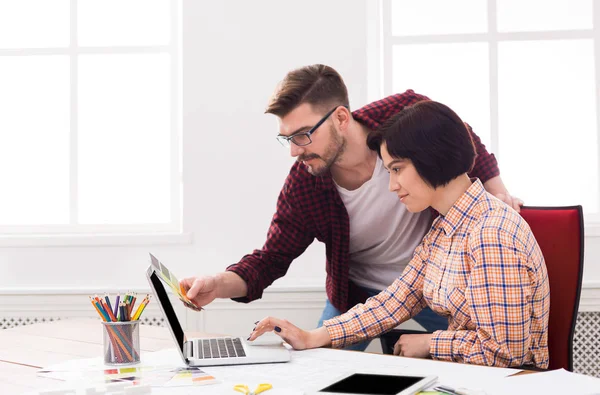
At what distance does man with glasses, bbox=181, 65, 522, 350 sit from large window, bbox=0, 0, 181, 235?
1.08 m

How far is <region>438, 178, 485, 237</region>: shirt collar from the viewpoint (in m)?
1.49

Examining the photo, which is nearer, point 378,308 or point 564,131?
point 378,308

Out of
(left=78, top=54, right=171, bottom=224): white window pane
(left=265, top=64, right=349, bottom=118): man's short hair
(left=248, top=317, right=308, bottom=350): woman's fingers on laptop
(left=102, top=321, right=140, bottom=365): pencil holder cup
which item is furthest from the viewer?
(left=78, top=54, right=171, bottom=224): white window pane

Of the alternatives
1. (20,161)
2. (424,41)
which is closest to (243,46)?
(424,41)

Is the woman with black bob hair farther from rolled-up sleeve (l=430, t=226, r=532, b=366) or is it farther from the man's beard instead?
the man's beard

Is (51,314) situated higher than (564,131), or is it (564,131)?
(564,131)

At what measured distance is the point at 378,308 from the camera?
1.61 m

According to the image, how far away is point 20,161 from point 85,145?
12.6 inches

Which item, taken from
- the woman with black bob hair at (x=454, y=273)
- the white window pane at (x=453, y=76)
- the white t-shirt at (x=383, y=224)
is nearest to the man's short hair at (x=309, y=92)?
the white t-shirt at (x=383, y=224)

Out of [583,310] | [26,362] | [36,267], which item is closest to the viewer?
[26,362]

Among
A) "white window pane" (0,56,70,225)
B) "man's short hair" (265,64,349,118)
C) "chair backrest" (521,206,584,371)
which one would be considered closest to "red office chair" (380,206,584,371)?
"chair backrest" (521,206,584,371)

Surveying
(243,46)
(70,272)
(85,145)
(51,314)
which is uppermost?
(243,46)

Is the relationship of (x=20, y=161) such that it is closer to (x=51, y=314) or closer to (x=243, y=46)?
(x=51, y=314)

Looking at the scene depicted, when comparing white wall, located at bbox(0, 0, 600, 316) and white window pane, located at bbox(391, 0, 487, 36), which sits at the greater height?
white window pane, located at bbox(391, 0, 487, 36)
